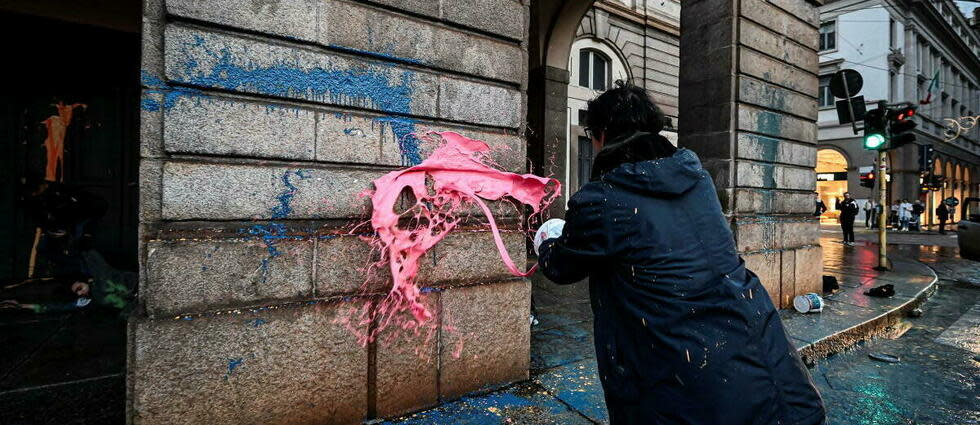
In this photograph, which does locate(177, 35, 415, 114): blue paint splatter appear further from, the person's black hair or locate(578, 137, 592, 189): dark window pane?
locate(578, 137, 592, 189): dark window pane

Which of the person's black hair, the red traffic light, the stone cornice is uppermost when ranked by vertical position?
the stone cornice

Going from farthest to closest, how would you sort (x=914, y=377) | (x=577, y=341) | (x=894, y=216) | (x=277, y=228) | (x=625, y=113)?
(x=894, y=216)
(x=577, y=341)
(x=914, y=377)
(x=277, y=228)
(x=625, y=113)

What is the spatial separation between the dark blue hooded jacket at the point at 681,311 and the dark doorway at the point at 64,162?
481 cm

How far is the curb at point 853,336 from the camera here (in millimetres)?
3987

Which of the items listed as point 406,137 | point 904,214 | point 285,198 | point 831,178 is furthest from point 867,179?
point 285,198

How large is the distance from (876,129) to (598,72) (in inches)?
291

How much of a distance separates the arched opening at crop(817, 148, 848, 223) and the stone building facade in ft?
103

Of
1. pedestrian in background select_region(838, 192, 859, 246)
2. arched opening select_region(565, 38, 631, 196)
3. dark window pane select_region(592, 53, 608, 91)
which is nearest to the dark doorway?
arched opening select_region(565, 38, 631, 196)

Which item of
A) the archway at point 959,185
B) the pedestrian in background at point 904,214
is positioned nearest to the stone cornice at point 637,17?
the pedestrian in background at point 904,214

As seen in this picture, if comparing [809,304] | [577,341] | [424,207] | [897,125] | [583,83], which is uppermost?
[583,83]

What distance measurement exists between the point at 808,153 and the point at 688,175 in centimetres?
613

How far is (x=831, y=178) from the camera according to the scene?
27.7m

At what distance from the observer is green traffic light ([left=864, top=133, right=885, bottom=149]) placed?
7.90 meters

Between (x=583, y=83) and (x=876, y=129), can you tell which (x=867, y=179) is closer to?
(x=876, y=129)
